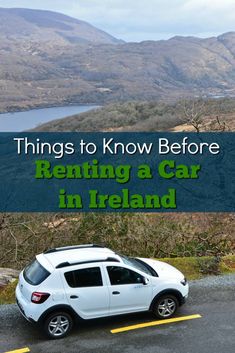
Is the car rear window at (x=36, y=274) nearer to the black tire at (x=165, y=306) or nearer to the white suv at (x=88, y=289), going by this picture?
the white suv at (x=88, y=289)

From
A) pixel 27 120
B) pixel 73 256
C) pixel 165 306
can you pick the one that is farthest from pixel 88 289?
pixel 27 120

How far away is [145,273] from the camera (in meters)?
10.1

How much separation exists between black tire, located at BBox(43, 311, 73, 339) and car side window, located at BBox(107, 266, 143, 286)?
117 cm

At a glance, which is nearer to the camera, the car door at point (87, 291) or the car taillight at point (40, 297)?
the car taillight at point (40, 297)

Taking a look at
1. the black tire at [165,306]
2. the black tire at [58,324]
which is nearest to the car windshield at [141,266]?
the black tire at [165,306]

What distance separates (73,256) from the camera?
9.84 meters

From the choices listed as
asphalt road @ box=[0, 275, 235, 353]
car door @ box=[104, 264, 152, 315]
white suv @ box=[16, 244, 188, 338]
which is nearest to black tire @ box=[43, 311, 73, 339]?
white suv @ box=[16, 244, 188, 338]

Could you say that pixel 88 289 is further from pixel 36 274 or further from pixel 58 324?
pixel 36 274

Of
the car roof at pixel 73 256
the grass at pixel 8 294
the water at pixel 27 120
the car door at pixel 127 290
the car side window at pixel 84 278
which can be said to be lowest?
the grass at pixel 8 294

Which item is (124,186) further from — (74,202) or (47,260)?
(47,260)

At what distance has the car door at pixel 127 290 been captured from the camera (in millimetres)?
9626

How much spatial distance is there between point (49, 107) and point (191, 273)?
17301cm

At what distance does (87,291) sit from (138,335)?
1.37 m

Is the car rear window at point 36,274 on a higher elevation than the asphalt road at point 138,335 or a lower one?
higher
